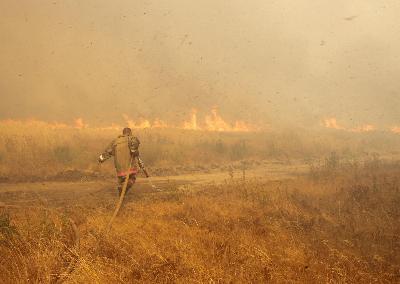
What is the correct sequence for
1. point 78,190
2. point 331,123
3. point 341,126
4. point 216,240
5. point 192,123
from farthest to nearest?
point 341,126 < point 331,123 < point 192,123 < point 78,190 < point 216,240

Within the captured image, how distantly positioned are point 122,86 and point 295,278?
34.6m

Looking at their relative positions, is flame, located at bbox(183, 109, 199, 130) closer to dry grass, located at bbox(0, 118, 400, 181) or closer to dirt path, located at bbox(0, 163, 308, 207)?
dry grass, located at bbox(0, 118, 400, 181)

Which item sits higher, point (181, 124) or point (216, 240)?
point (181, 124)

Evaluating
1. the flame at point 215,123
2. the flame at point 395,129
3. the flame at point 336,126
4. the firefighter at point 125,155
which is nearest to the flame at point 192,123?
the flame at point 215,123

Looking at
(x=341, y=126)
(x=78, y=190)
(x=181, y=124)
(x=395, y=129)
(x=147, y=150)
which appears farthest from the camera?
(x=395, y=129)

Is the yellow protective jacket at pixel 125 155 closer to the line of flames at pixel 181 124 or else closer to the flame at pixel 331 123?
the line of flames at pixel 181 124

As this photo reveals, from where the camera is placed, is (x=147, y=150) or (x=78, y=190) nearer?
(x=78, y=190)

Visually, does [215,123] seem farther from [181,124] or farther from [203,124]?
[181,124]

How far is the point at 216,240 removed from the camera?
20.4 ft

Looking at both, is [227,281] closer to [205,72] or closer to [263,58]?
[205,72]

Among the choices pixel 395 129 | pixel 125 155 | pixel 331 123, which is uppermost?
pixel 331 123

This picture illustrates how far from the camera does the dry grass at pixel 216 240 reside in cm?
498

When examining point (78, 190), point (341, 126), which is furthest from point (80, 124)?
point (341, 126)

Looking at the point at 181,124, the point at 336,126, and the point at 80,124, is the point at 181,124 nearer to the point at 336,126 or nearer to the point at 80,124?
the point at 80,124
